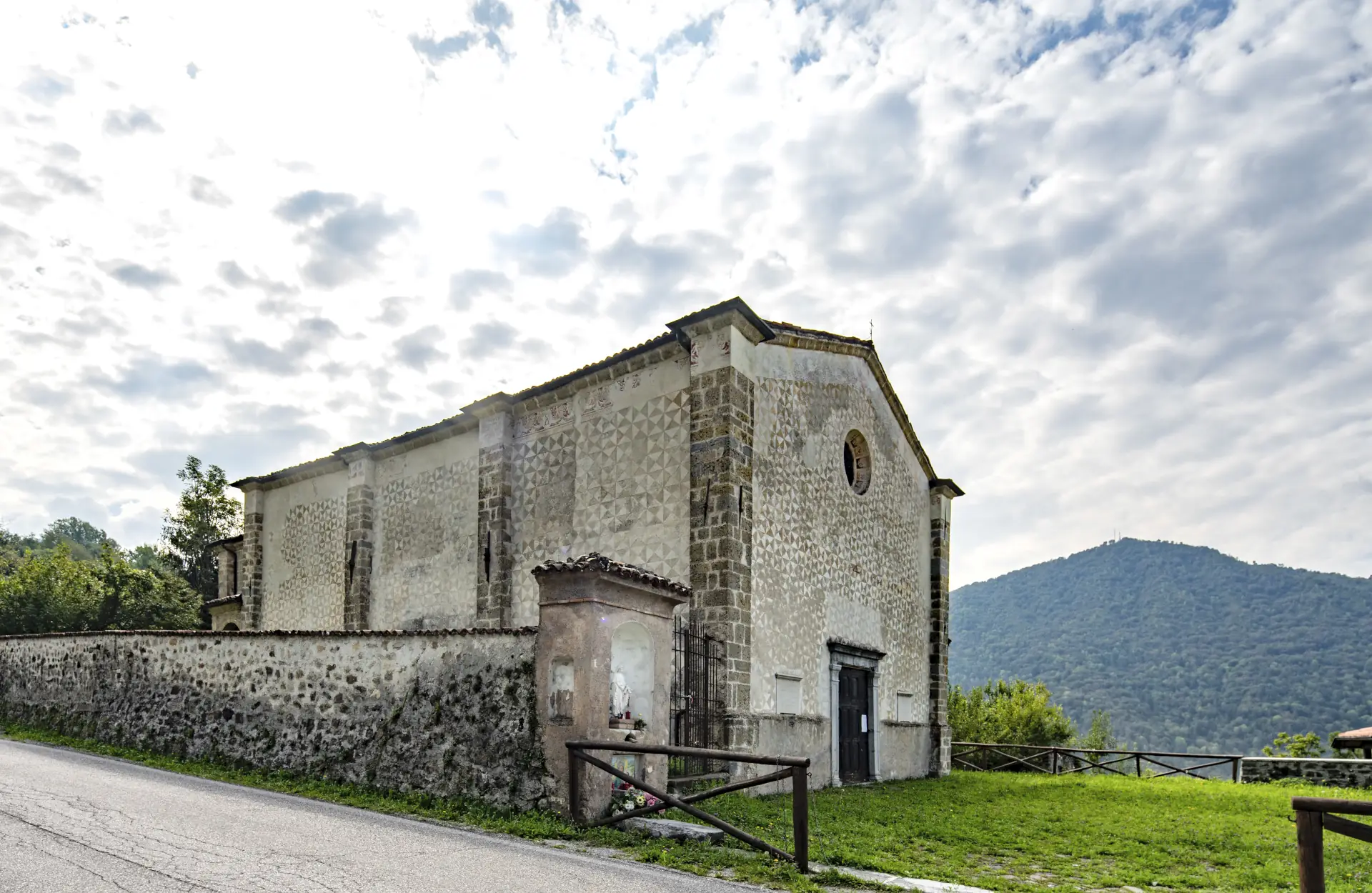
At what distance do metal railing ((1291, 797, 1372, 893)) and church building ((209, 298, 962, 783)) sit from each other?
7674mm

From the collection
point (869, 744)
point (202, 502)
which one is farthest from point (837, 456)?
point (202, 502)

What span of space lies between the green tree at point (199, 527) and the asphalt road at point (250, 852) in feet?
103

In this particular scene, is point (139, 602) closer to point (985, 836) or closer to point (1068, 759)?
point (985, 836)

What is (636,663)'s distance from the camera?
9359mm

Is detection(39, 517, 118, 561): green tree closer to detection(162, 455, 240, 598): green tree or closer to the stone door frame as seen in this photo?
detection(162, 455, 240, 598): green tree

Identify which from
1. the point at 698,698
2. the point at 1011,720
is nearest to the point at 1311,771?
the point at 698,698

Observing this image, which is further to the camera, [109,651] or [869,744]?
[869,744]

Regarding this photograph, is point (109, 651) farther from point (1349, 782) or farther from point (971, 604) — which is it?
point (971, 604)

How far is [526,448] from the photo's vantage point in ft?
51.2

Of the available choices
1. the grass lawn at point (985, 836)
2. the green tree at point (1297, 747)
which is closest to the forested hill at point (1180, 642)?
the green tree at point (1297, 747)

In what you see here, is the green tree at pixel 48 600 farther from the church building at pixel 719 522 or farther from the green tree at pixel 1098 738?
the green tree at pixel 1098 738

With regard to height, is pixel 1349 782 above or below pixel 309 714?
below

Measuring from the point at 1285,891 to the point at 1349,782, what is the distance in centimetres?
1429

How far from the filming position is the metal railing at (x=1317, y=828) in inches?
176
